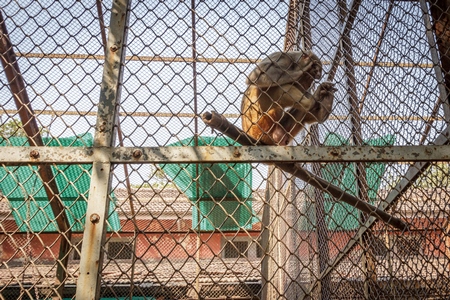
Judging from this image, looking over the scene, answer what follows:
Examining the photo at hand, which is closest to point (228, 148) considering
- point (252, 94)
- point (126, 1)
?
point (126, 1)

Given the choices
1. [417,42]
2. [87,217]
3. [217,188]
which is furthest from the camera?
[217,188]

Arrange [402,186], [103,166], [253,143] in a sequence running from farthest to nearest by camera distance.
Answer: [402,186] → [253,143] → [103,166]

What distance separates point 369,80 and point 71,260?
6.80m

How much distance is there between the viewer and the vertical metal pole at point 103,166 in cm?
148

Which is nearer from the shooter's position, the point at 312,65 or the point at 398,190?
the point at 398,190

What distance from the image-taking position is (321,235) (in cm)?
372

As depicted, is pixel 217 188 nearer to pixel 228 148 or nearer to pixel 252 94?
pixel 252 94

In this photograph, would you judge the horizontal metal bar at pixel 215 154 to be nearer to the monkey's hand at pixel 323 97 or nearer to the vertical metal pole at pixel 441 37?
the vertical metal pole at pixel 441 37

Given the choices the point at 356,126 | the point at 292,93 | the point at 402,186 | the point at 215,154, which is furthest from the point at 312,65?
→ the point at 215,154

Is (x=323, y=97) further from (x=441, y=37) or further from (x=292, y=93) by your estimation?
(x=441, y=37)

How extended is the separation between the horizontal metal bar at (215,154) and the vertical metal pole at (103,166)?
0.08 meters

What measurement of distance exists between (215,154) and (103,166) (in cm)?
52

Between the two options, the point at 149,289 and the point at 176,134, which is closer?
the point at 176,134

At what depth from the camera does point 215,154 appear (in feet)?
5.58
